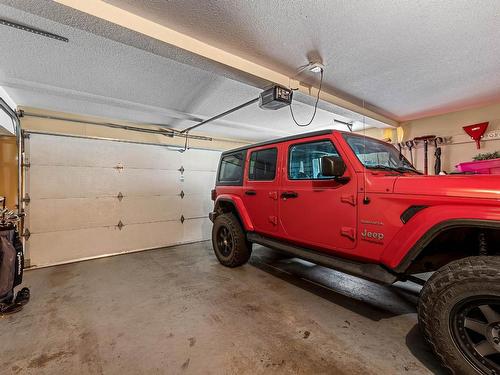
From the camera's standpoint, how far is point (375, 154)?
101 inches

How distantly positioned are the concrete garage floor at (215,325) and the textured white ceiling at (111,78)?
2646 mm

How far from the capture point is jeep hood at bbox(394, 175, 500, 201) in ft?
4.91

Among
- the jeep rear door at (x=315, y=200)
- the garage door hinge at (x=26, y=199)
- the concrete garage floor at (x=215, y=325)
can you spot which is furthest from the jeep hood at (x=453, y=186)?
the garage door hinge at (x=26, y=199)

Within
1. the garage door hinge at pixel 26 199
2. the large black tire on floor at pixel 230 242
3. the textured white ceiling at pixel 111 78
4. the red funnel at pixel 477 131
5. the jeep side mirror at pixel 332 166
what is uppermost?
the textured white ceiling at pixel 111 78

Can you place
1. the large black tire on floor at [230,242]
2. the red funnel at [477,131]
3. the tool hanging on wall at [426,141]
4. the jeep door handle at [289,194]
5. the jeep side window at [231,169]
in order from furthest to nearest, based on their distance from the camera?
the tool hanging on wall at [426,141]
the red funnel at [477,131]
the jeep side window at [231,169]
the large black tire on floor at [230,242]
the jeep door handle at [289,194]

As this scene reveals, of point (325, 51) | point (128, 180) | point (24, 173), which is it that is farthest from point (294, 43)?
point (24, 173)

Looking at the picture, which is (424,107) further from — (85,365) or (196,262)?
(85,365)

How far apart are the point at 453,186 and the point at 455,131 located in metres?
3.67

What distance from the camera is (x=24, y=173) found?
13.2ft

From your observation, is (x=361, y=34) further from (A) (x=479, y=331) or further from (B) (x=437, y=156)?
(B) (x=437, y=156)

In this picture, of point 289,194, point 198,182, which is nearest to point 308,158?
point 289,194

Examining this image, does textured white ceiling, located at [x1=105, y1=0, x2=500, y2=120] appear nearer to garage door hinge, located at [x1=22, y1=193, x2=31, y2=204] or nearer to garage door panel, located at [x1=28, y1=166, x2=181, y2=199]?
garage door panel, located at [x1=28, y1=166, x2=181, y2=199]

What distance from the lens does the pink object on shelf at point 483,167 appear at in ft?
A: 10.7

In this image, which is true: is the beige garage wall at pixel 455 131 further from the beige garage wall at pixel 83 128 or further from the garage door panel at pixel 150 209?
the garage door panel at pixel 150 209
